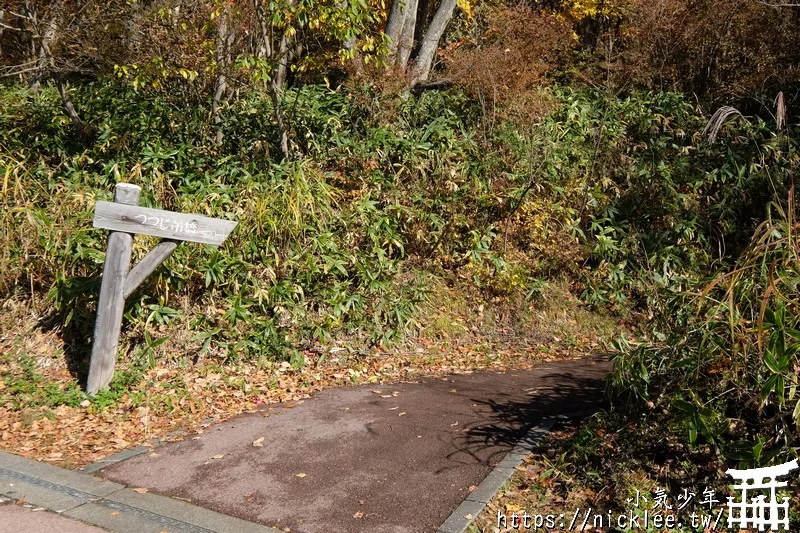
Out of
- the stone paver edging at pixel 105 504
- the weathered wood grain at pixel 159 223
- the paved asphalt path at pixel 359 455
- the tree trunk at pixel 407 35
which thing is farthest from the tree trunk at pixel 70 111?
the stone paver edging at pixel 105 504

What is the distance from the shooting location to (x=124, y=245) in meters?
6.09

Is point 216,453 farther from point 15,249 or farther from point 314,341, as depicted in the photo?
point 15,249

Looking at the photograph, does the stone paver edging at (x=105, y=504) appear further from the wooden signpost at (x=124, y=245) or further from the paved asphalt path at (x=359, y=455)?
the wooden signpost at (x=124, y=245)

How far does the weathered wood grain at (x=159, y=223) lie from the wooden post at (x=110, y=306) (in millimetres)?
111

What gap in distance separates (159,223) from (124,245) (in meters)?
0.38

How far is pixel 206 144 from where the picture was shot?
10.1 meters

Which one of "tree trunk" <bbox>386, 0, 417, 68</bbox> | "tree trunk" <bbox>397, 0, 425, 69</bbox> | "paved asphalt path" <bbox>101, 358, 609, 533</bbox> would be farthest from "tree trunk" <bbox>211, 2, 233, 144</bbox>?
"paved asphalt path" <bbox>101, 358, 609, 533</bbox>

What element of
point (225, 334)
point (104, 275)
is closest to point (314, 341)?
point (225, 334)

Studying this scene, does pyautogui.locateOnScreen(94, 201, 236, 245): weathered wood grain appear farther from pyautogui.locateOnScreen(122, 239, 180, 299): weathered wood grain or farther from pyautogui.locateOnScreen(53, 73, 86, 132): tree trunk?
pyautogui.locateOnScreen(53, 73, 86, 132): tree trunk

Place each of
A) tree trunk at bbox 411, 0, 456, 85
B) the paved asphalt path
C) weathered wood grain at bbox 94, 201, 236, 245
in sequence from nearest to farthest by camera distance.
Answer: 1. the paved asphalt path
2. weathered wood grain at bbox 94, 201, 236, 245
3. tree trunk at bbox 411, 0, 456, 85

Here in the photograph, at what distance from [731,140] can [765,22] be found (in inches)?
101

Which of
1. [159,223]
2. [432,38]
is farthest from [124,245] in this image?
[432,38]

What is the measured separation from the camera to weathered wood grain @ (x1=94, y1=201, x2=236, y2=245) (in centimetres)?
591

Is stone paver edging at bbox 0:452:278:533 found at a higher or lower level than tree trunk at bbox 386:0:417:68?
lower
